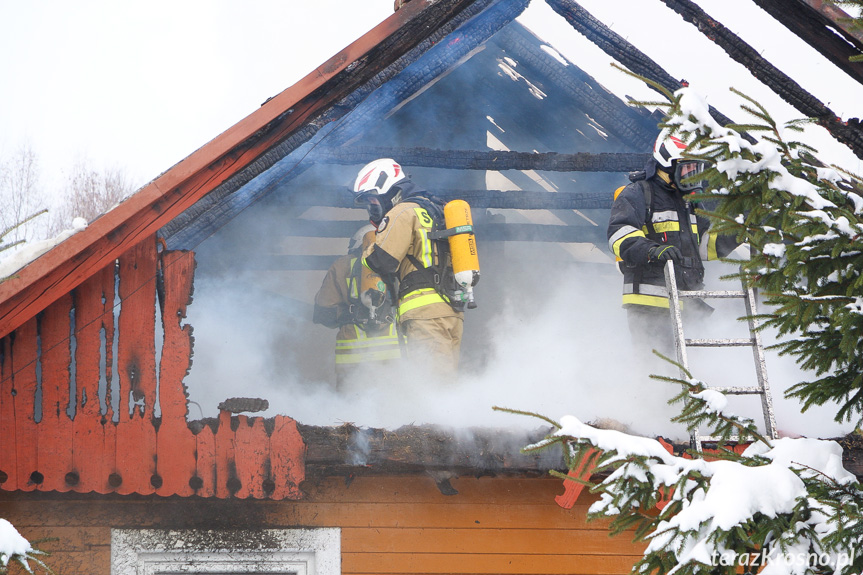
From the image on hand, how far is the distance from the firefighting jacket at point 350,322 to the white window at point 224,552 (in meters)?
1.53

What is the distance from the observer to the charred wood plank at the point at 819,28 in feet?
16.0

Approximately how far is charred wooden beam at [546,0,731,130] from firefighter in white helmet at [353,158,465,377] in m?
1.69

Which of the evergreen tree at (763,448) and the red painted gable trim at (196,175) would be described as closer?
the evergreen tree at (763,448)

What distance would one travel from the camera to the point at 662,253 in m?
4.96

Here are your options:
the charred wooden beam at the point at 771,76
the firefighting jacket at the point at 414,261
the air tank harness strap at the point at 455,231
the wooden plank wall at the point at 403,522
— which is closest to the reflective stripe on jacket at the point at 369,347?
the firefighting jacket at the point at 414,261

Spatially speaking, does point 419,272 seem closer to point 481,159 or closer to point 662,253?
point 481,159

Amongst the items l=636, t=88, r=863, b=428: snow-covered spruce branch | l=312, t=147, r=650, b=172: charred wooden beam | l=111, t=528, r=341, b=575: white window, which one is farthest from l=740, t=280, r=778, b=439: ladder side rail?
l=111, t=528, r=341, b=575: white window

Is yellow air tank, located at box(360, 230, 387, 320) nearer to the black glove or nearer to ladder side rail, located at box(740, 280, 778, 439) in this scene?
the black glove

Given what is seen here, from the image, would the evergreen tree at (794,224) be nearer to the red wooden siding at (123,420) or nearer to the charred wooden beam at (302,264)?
the red wooden siding at (123,420)

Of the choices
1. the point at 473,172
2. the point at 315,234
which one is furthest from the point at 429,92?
the point at 315,234

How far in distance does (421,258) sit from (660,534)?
11.2 feet

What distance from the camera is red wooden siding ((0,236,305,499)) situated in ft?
14.7

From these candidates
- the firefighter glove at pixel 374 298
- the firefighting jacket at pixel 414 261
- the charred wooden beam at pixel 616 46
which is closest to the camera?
the firefighting jacket at pixel 414 261

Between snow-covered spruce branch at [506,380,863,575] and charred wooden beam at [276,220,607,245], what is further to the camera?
charred wooden beam at [276,220,607,245]
